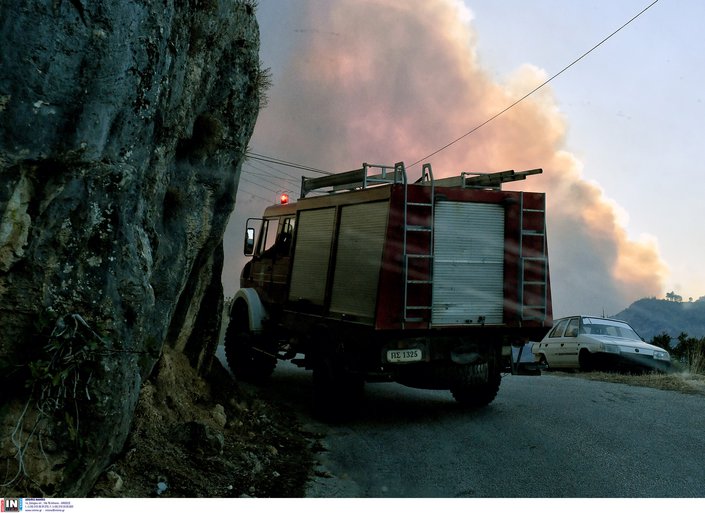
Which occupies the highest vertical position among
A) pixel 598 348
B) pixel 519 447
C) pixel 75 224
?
pixel 598 348

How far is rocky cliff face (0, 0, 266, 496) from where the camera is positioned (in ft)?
12.4

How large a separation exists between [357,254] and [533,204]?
2.59 m

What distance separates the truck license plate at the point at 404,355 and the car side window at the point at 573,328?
29.5 ft

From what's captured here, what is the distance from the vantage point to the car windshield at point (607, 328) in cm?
1521

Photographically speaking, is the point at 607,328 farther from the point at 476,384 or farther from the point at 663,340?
the point at 476,384

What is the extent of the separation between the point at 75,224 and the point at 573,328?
1410cm

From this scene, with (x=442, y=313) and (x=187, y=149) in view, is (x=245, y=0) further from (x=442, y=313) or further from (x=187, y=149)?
(x=442, y=313)

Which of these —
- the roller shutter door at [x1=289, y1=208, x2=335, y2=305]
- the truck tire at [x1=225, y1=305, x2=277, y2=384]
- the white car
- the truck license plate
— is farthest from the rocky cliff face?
the white car

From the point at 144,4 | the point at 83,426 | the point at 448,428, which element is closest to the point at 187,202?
the point at 144,4

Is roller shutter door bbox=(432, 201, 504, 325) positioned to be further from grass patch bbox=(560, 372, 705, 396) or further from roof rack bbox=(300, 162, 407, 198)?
grass patch bbox=(560, 372, 705, 396)

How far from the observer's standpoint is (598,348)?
14453 mm

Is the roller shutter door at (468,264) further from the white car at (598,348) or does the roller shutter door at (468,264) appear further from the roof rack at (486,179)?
the white car at (598,348)

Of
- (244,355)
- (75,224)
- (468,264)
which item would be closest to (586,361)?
(468,264)

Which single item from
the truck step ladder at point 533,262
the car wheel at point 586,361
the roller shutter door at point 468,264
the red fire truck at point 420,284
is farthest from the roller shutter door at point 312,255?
the car wheel at point 586,361
